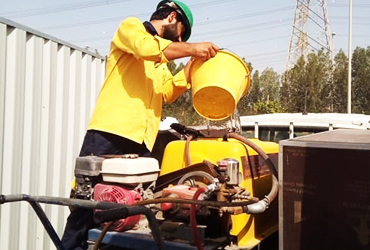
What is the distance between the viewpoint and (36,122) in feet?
12.6

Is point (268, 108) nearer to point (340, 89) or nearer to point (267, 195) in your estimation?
point (340, 89)

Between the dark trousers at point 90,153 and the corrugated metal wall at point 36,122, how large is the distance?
3.95 feet

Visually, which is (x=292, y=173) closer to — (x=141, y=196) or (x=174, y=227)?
(x=174, y=227)

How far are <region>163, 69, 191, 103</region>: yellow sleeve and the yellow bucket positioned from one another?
37 centimetres

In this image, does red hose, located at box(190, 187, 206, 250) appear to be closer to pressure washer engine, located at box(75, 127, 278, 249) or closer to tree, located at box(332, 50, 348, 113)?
pressure washer engine, located at box(75, 127, 278, 249)

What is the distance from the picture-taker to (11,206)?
3602mm

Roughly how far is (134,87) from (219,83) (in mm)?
565

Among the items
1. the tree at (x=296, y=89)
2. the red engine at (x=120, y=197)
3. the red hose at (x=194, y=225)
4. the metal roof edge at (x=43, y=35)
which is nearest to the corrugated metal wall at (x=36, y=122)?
the metal roof edge at (x=43, y=35)

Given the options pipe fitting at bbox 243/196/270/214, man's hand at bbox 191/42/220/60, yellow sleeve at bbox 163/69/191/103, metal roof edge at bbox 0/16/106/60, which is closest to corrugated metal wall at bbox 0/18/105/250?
metal roof edge at bbox 0/16/106/60

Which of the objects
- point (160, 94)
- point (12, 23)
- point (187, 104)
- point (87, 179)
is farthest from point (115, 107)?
point (187, 104)

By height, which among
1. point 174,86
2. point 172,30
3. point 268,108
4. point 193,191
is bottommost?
point 193,191

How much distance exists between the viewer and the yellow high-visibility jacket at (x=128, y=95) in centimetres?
257

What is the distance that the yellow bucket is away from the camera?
2.46m

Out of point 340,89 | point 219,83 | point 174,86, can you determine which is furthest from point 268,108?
point 219,83
